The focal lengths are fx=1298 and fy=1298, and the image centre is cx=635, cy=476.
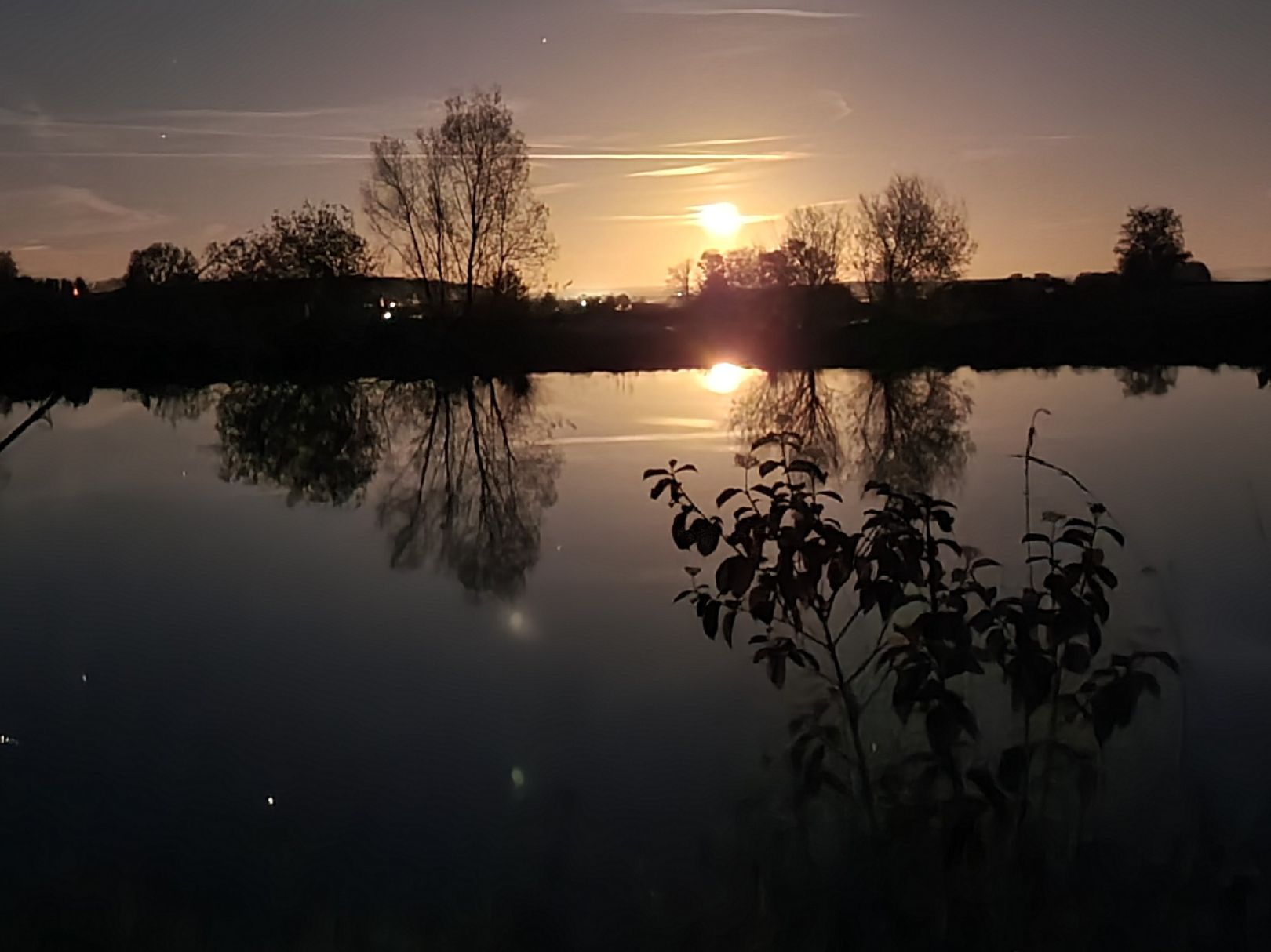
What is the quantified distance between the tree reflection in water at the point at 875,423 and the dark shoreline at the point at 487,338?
8.31 m

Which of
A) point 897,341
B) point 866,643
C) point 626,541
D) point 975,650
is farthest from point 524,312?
point 975,650

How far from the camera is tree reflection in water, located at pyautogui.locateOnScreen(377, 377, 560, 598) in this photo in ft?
33.7

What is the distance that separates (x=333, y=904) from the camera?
3.88 m

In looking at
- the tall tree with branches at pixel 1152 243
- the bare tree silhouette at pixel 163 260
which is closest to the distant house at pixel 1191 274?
the tall tree with branches at pixel 1152 243

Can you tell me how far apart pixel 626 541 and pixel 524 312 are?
1165 inches

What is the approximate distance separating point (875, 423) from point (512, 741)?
1586 cm

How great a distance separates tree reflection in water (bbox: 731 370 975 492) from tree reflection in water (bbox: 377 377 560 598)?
259 centimetres

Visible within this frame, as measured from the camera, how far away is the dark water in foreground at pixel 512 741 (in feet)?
12.3

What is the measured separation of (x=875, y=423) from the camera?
20.7 m

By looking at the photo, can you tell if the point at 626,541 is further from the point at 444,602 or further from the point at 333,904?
the point at 333,904

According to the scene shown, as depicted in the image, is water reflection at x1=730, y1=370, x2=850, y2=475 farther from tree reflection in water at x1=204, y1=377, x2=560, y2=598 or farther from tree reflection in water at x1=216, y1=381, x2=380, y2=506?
tree reflection in water at x1=216, y1=381, x2=380, y2=506

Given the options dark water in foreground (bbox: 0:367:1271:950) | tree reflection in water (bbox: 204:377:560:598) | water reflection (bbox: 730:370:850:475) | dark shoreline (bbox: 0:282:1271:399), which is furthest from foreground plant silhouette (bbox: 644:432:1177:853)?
dark shoreline (bbox: 0:282:1271:399)

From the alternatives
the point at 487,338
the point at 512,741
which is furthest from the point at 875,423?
the point at 487,338

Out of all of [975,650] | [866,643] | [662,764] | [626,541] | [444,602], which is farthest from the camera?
[626,541]
